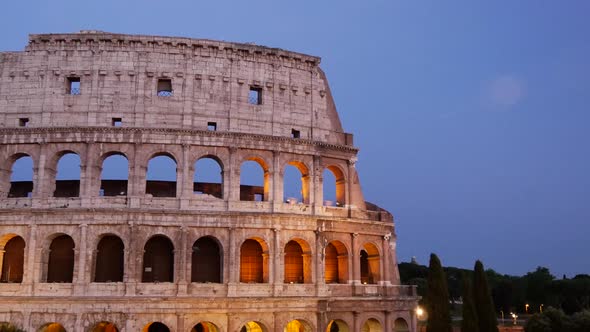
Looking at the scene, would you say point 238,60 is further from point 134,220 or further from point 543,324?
point 543,324

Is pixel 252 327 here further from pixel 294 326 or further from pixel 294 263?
pixel 294 263

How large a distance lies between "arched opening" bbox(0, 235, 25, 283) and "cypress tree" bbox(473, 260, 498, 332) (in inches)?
969

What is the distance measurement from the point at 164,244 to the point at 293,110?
1015cm

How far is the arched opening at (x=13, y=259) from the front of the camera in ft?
95.8

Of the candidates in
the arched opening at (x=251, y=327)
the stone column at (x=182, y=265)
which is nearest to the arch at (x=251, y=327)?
the arched opening at (x=251, y=327)

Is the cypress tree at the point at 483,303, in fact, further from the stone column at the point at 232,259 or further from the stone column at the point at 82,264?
the stone column at the point at 82,264

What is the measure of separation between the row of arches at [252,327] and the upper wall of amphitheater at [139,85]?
1014cm

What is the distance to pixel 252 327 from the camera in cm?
3064

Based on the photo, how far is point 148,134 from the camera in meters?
29.2

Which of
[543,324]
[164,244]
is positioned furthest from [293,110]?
[543,324]

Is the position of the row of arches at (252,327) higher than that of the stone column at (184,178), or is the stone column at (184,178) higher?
the stone column at (184,178)

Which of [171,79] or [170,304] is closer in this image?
[170,304]

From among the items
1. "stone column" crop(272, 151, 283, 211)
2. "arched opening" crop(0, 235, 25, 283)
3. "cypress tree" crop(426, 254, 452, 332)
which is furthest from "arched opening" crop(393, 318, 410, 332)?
"arched opening" crop(0, 235, 25, 283)

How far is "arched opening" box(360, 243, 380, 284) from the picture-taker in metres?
32.9
